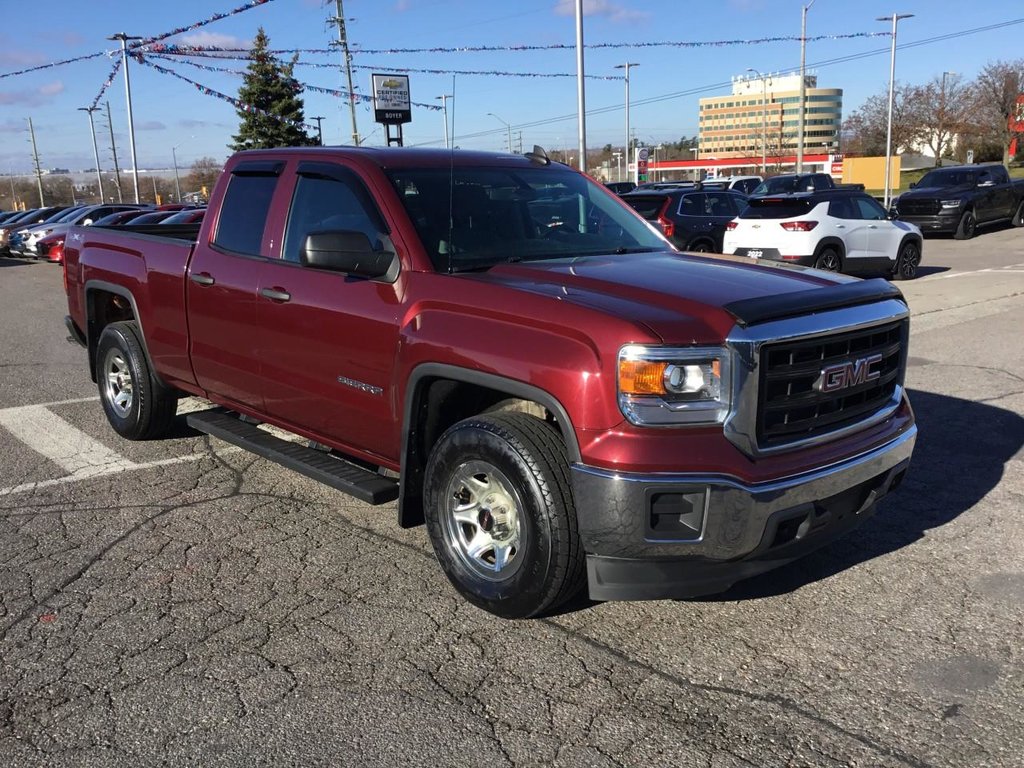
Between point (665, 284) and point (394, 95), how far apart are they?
25.2 m

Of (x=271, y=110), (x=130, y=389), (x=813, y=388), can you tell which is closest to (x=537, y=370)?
(x=813, y=388)

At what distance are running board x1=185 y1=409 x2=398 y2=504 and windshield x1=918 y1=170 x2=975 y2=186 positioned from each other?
24019 mm

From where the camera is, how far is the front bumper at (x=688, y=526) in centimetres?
306

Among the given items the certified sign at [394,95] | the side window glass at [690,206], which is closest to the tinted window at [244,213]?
the side window glass at [690,206]

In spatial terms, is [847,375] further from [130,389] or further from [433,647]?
[130,389]

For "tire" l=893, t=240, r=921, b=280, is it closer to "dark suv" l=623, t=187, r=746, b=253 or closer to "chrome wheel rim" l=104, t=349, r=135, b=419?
"dark suv" l=623, t=187, r=746, b=253

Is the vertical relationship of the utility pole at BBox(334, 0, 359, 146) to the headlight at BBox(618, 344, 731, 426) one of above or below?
above

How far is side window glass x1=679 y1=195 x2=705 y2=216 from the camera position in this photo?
17609 mm

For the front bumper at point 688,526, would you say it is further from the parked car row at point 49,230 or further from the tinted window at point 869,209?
the parked car row at point 49,230

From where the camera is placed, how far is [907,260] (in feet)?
52.8

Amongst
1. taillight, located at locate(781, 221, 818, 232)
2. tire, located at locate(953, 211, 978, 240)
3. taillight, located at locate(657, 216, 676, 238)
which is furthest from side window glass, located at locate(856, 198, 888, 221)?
tire, located at locate(953, 211, 978, 240)

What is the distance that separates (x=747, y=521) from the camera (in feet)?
10.2

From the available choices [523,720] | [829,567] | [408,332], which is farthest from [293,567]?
[829,567]

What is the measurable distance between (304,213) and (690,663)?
2.92 m
